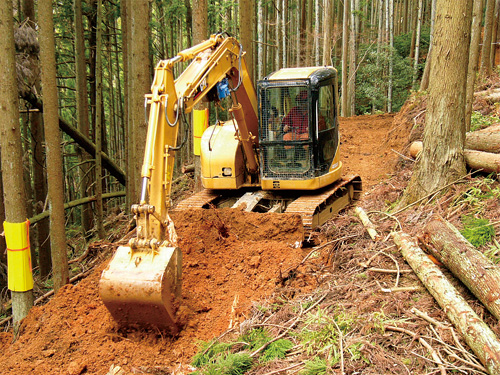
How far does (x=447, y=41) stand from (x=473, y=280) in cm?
383

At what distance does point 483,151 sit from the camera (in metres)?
7.72

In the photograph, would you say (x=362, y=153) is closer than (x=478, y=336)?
No

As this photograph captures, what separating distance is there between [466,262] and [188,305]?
313 cm

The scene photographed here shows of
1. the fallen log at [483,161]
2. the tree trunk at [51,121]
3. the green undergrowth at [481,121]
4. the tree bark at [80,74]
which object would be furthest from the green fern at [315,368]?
the tree bark at [80,74]

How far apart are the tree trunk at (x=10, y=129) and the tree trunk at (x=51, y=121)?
56cm

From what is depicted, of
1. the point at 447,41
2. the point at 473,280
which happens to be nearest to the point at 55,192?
the point at 473,280

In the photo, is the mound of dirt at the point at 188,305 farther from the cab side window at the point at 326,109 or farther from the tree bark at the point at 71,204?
the tree bark at the point at 71,204

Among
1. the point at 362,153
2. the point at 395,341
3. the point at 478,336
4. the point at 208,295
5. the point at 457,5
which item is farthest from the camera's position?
the point at 362,153

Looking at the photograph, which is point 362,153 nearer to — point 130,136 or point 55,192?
point 130,136

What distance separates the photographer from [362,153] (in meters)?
15.0

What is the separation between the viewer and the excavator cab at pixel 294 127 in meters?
8.37

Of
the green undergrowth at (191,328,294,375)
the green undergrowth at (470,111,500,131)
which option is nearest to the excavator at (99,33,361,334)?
the green undergrowth at (191,328,294,375)

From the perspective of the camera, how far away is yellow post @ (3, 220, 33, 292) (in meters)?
6.41

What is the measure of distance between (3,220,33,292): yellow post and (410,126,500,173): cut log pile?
634 cm
